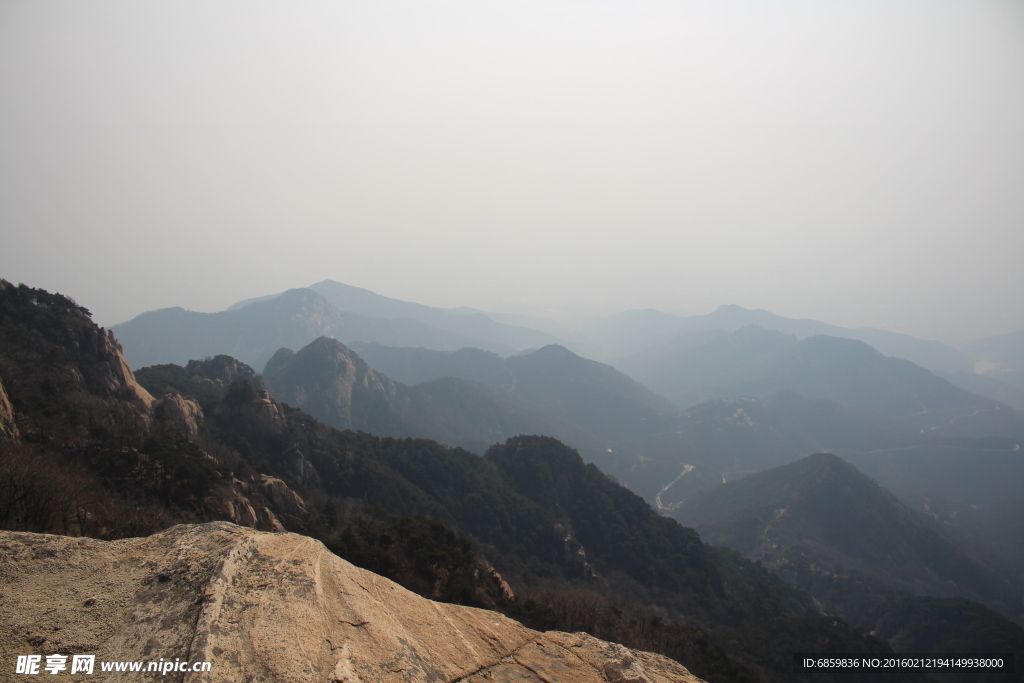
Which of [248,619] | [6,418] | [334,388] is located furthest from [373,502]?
[334,388]

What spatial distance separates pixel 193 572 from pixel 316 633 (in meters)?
2.85

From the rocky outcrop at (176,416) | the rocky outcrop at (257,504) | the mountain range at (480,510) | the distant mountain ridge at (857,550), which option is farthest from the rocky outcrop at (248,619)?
the distant mountain ridge at (857,550)

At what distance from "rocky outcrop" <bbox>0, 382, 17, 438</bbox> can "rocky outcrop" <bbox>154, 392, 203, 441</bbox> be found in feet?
51.5

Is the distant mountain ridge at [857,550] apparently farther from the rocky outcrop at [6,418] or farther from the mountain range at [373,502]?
the rocky outcrop at [6,418]

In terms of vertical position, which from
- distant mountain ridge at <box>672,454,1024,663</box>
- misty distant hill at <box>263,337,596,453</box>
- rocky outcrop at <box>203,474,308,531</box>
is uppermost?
rocky outcrop at <box>203,474,308,531</box>

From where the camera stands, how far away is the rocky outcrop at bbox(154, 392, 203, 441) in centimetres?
4725

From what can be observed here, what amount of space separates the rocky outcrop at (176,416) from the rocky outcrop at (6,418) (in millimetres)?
15706

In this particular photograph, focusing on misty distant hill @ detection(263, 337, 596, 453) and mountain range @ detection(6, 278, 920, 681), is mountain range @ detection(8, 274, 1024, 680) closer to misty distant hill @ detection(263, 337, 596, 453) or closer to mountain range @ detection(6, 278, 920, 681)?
mountain range @ detection(6, 278, 920, 681)

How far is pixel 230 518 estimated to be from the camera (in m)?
32.5

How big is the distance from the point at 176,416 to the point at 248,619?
5063 cm

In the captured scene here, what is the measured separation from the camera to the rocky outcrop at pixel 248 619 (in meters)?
7.86

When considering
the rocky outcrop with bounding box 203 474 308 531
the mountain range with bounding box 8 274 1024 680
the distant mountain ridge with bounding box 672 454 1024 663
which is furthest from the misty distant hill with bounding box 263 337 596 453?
the rocky outcrop with bounding box 203 474 308 531

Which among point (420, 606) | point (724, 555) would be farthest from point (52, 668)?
point (724, 555)

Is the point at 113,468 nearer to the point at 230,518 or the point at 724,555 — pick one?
the point at 230,518
